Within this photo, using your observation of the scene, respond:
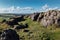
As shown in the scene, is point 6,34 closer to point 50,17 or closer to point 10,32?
point 10,32

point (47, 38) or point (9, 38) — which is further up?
point (9, 38)

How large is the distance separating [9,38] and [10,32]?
1704 millimetres

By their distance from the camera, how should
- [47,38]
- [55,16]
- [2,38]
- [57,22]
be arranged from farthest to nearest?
1. [55,16]
2. [57,22]
3. [47,38]
4. [2,38]

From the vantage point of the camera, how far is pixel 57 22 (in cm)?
10988

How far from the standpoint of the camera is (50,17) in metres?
121

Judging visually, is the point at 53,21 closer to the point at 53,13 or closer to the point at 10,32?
the point at 53,13

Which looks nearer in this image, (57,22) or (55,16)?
(57,22)

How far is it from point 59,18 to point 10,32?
2841 inches

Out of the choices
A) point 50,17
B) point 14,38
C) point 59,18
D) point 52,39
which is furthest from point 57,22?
point 14,38

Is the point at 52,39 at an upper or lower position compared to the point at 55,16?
lower

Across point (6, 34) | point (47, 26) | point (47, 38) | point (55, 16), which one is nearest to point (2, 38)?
point (6, 34)

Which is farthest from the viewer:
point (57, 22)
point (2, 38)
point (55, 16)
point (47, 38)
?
point (55, 16)

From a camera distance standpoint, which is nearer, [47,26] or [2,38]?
[2,38]

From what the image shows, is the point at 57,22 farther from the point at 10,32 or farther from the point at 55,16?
the point at 10,32
